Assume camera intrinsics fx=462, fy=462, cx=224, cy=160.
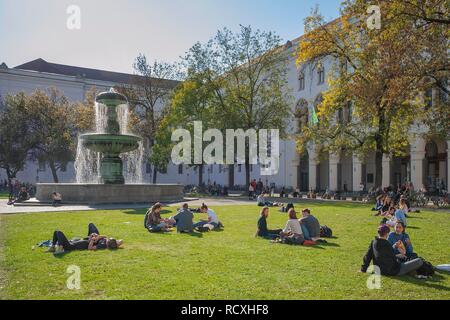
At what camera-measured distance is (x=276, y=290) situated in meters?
7.04

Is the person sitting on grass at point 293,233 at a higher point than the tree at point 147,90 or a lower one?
lower

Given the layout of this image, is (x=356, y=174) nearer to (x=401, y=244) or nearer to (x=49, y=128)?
(x=49, y=128)

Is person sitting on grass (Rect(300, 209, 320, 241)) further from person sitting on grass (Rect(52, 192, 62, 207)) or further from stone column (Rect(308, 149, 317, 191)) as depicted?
stone column (Rect(308, 149, 317, 191))

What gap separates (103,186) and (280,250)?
1499cm

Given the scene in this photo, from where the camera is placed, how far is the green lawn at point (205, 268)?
692 centimetres

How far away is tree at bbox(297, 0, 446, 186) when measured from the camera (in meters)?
16.1

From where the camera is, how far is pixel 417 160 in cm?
3912

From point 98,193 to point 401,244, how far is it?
17764mm

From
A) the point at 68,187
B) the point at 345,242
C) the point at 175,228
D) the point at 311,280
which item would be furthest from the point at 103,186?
the point at 311,280

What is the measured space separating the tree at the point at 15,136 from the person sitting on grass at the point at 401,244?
4881 centimetres

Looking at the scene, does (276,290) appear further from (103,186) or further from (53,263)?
(103,186)
